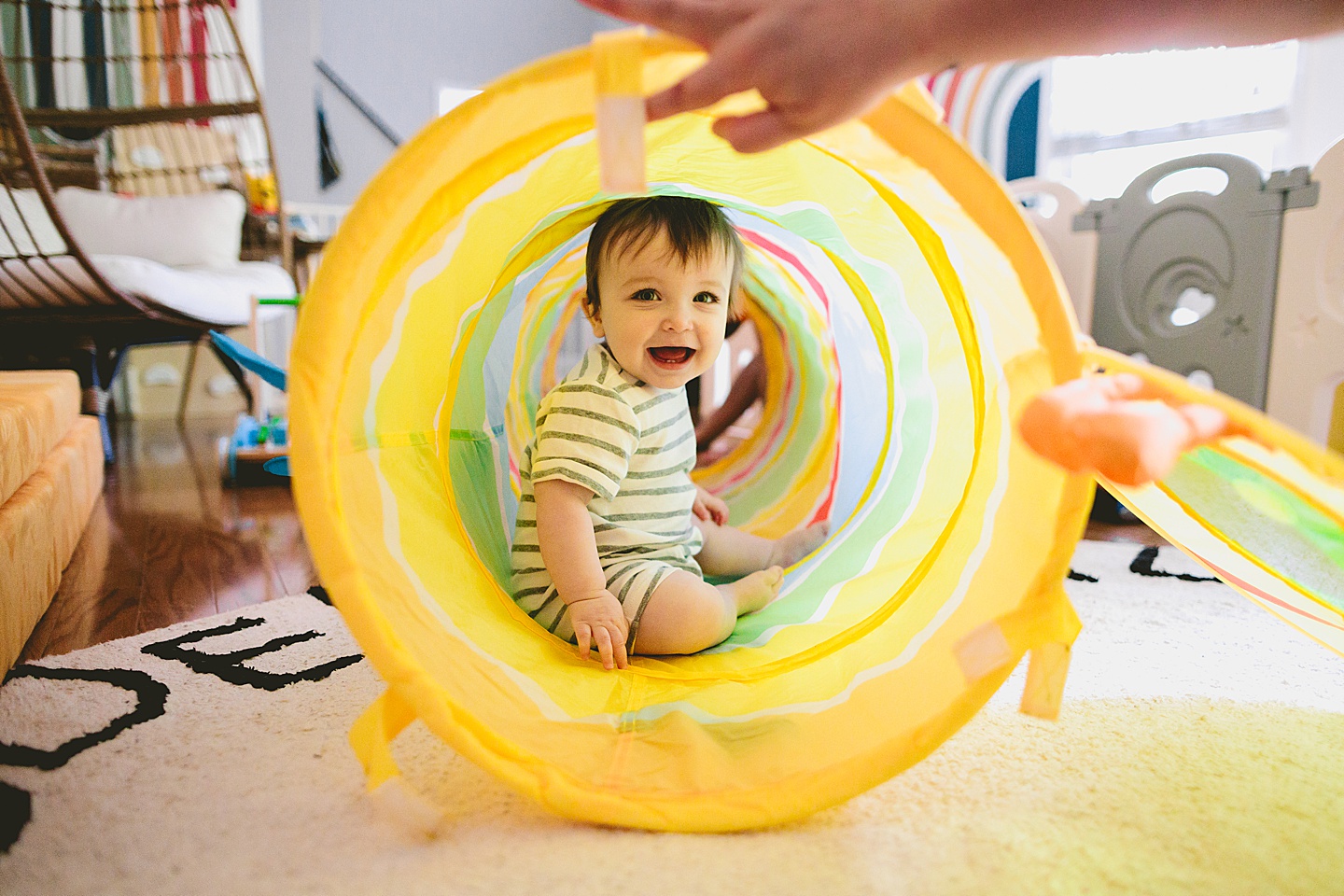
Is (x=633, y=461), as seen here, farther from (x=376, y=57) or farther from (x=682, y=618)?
(x=376, y=57)

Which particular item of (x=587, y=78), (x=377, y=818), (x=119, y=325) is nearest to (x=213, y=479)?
(x=119, y=325)

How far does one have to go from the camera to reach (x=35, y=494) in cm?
103

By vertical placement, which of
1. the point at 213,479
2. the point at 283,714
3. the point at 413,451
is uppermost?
the point at 413,451

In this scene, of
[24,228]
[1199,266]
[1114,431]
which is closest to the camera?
[1114,431]

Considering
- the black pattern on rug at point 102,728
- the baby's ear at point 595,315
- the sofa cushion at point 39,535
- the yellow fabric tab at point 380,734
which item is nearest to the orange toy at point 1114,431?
the yellow fabric tab at point 380,734

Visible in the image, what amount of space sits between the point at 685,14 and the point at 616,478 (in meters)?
0.52

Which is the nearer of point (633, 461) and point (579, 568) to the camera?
point (579, 568)

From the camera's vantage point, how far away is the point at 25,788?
64 cm

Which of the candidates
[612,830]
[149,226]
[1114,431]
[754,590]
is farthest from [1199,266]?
[149,226]

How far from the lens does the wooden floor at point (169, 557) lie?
41.5 inches

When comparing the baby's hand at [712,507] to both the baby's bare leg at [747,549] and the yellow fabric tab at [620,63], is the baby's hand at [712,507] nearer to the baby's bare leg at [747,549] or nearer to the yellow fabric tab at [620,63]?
the baby's bare leg at [747,549]

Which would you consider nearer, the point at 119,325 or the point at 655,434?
the point at 655,434

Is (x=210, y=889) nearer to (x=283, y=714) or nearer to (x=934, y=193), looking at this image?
(x=283, y=714)

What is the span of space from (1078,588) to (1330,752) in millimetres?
484
